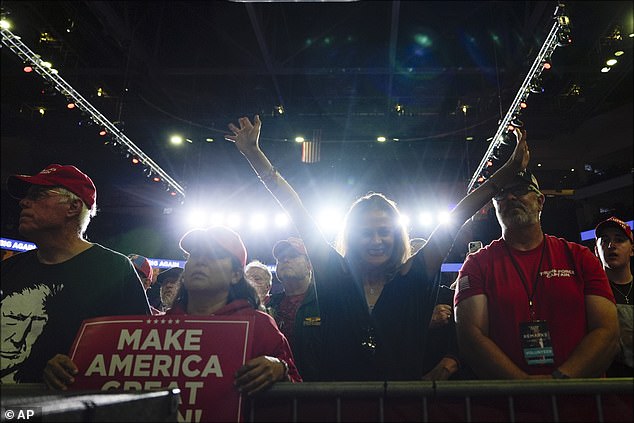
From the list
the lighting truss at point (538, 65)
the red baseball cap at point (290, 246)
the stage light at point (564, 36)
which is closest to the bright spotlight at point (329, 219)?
the lighting truss at point (538, 65)

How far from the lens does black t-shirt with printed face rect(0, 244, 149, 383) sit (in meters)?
1.86

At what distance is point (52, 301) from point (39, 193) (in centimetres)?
63

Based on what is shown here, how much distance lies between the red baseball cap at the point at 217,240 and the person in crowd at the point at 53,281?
0.33 meters

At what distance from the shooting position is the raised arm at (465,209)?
6.18 feet

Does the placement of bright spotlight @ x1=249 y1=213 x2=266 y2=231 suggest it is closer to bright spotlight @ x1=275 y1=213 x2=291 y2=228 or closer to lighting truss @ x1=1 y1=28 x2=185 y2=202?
bright spotlight @ x1=275 y1=213 x2=291 y2=228

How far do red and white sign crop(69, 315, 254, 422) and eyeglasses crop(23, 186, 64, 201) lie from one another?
98 cm

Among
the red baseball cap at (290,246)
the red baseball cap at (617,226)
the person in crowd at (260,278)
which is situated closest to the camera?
the red baseball cap at (617,226)

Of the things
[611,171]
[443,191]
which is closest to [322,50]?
[443,191]

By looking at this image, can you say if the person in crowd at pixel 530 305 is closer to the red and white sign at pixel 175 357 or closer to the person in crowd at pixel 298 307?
the person in crowd at pixel 298 307

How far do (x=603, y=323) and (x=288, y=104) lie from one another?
10670mm

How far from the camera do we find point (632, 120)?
579 inches

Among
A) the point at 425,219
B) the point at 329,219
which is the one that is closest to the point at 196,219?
Answer: the point at 329,219

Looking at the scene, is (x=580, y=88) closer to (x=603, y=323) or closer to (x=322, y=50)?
(x=322, y=50)

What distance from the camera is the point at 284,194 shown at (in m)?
2.08
